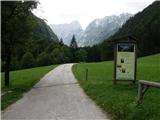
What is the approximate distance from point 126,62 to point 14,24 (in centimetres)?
877

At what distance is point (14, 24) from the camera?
91.8ft

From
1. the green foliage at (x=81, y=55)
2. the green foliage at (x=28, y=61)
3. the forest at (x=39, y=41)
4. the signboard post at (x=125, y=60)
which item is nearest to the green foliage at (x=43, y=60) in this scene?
the forest at (x=39, y=41)

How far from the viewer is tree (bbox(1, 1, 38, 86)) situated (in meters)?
27.2

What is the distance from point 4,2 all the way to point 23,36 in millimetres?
3430

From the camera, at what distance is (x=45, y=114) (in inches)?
557

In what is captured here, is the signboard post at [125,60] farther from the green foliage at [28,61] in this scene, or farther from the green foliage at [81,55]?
the green foliage at [81,55]

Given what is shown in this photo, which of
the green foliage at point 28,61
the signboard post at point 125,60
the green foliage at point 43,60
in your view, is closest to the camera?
the signboard post at point 125,60

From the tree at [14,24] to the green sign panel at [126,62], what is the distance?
8212 millimetres

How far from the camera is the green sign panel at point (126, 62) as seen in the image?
23.1 meters

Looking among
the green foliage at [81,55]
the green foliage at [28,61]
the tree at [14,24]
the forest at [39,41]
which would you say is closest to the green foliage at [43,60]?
the forest at [39,41]

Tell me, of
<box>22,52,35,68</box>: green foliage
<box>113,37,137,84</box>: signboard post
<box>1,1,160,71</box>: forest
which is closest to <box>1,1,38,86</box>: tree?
<box>1,1,160,71</box>: forest

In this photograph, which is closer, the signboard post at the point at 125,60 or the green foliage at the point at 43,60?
the signboard post at the point at 125,60

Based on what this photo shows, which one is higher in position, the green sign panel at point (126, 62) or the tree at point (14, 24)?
the tree at point (14, 24)

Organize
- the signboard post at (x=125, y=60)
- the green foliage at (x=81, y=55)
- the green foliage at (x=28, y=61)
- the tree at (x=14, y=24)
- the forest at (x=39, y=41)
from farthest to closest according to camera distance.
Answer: the green foliage at (x=81, y=55) → the green foliage at (x=28, y=61) → the forest at (x=39, y=41) → the tree at (x=14, y=24) → the signboard post at (x=125, y=60)
